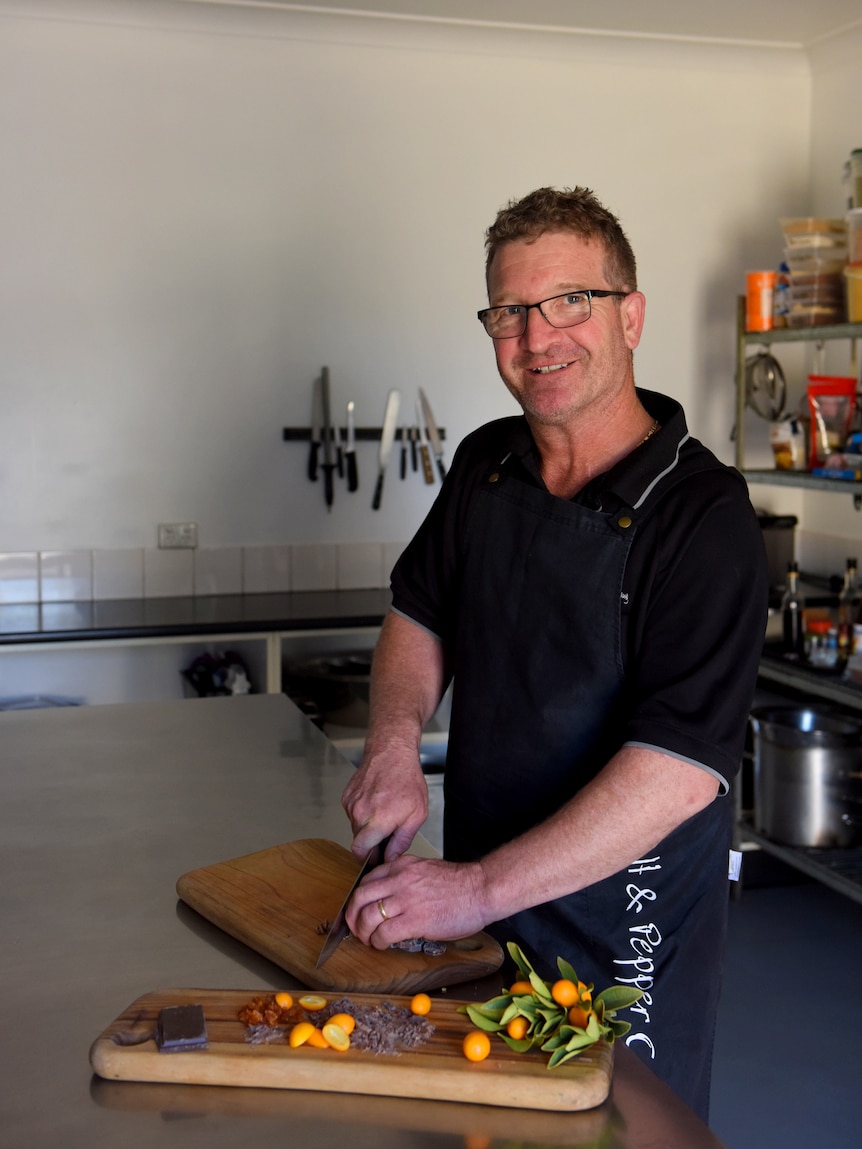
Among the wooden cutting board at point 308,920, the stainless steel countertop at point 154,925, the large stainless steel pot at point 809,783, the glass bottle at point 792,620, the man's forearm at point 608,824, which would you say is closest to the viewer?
the stainless steel countertop at point 154,925

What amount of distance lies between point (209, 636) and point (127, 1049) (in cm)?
235

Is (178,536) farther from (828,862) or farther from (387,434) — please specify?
(828,862)

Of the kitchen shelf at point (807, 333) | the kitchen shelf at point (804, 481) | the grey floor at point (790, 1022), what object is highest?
the kitchen shelf at point (807, 333)

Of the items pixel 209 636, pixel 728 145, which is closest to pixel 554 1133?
pixel 209 636

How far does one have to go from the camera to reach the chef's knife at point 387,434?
3.77 metres

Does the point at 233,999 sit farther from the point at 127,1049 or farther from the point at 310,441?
the point at 310,441

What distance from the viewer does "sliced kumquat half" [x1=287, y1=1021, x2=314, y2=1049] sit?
975mm

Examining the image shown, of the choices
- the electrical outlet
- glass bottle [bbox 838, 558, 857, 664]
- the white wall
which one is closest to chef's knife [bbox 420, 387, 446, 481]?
the white wall

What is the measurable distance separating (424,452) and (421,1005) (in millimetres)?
2900

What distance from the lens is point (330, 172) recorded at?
3.76m

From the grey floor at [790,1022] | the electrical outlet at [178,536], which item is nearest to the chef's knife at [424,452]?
the electrical outlet at [178,536]

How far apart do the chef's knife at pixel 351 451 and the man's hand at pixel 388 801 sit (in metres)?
2.35

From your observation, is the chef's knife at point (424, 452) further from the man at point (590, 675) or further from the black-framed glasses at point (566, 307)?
the black-framed glasses at point (566, 307)

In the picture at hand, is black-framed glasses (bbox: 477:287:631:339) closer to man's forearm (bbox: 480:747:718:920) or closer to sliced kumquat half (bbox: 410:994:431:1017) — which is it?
man's forearm (bbox: 480:747:718:920)
